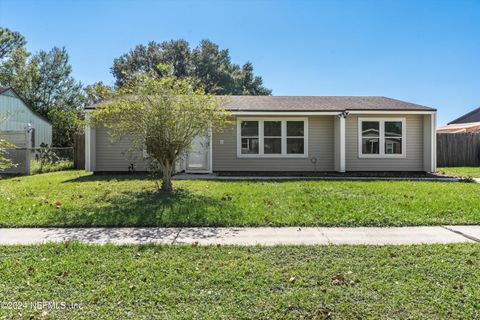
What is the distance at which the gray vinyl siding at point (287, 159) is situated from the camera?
14.6m

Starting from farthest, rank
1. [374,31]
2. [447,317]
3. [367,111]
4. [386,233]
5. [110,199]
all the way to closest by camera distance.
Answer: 1. [374,31]
2. [367,111]
3. [110,199]
4. [386,233]
5. [447,317]

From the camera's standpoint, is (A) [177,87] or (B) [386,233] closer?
(B) [386,233]

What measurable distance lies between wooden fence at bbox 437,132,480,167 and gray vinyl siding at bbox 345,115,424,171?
6025 millimetres

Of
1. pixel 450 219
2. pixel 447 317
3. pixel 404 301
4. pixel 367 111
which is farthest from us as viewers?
pixel 367 111

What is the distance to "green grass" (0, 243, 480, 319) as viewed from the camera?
2932 mm

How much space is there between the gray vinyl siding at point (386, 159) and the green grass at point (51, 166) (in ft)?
45.2

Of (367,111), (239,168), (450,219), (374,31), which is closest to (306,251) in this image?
(450,219)

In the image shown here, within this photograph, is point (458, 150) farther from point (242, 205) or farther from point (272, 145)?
→ point (242, 205)

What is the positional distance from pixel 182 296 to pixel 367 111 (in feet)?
42.2

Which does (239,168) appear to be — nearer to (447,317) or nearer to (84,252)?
(84,252)

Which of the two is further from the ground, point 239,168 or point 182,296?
point 239,168

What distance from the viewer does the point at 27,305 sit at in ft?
9.84

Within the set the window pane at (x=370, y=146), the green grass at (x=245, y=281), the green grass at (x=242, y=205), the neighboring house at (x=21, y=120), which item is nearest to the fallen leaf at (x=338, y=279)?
the green grass at (x=245, y=281)

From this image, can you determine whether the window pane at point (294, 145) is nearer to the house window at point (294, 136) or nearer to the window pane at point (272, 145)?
the house window at point (294, 136)
